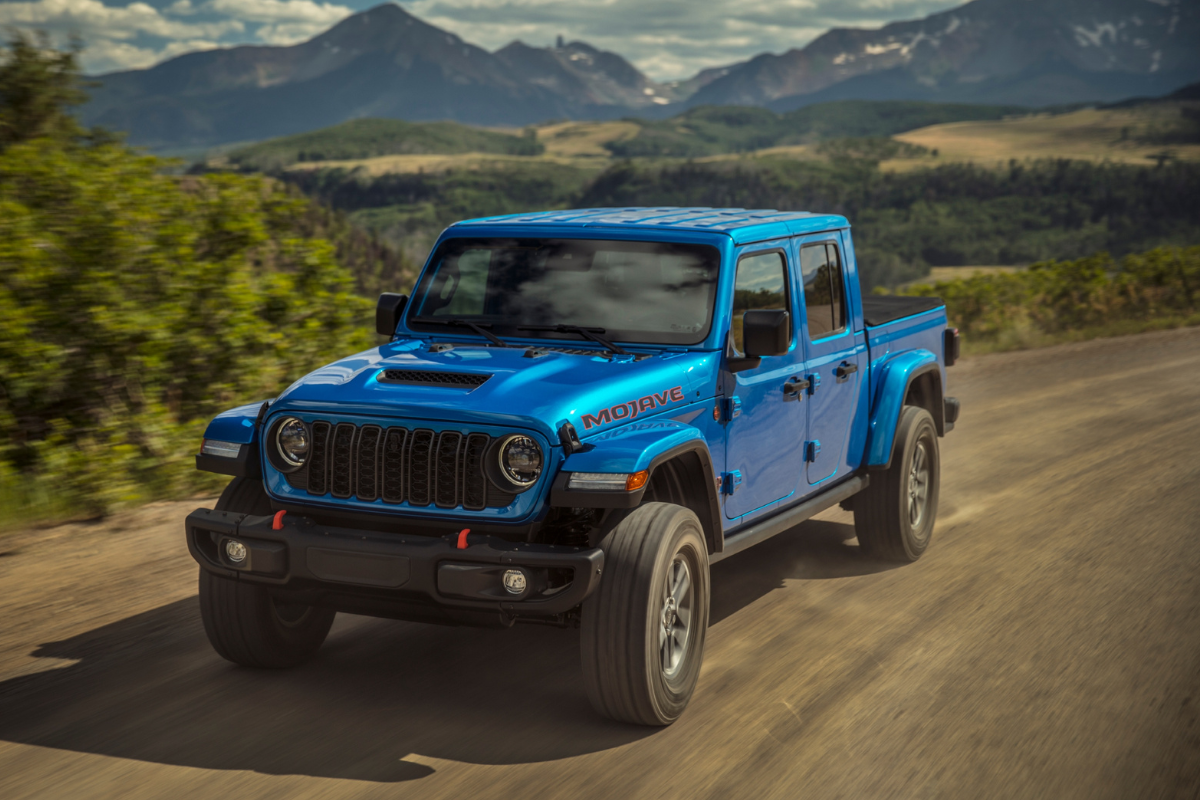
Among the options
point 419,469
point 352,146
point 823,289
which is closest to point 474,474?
point 419,469

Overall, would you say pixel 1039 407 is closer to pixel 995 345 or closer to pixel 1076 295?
pixel 995 345

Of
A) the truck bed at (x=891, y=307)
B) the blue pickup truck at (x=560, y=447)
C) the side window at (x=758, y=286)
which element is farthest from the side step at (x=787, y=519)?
the truck bed at (x=891, y=307)

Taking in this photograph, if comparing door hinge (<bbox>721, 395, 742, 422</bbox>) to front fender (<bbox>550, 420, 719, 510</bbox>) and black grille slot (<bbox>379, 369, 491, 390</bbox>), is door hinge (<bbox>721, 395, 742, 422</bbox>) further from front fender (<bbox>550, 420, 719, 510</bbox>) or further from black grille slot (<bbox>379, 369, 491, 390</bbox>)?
black grille slot (<bbox>379, 369, 491, 390</bbox>)

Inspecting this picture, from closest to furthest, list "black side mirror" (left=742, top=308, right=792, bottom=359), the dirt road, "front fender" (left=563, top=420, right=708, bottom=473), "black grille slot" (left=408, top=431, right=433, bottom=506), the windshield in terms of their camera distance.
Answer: the dirt road, "front fender" (left=563, top=420, right=708, bottom=473), "black grille slot" (left=408, top=431, right=433, bottom=506), "black side mirror" (left=742, top=308, right=792, bottom=359), the windshield

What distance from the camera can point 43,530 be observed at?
6.42 m

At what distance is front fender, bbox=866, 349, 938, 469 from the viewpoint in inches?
237

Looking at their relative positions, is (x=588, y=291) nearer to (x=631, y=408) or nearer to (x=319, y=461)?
(x=631, y=408)

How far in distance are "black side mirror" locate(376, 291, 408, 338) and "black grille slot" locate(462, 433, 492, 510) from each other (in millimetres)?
1508

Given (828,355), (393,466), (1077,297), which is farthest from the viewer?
(1077,297)

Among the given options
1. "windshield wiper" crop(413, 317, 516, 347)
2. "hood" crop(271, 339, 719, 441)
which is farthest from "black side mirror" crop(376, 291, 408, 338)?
"hood" crop(271, 339, 719, 441)

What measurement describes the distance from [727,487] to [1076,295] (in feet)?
62.5

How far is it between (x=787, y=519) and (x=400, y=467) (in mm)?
2094

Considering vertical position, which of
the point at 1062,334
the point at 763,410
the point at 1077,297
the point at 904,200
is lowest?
the point at 904,200

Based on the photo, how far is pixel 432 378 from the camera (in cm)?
415
